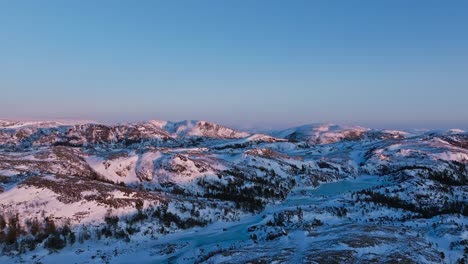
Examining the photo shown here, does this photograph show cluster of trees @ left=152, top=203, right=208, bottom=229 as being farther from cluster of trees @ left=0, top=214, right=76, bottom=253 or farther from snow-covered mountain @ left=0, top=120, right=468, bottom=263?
cluster of trees @ left=0, top=214, right=76, bottom=253

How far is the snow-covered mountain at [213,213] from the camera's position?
4141cm

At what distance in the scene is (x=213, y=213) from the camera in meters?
73.9

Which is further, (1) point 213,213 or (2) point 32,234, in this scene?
(1) point 213,213

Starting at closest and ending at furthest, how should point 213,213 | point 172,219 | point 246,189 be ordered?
point 172,219 < point 213,213 < point 246,189

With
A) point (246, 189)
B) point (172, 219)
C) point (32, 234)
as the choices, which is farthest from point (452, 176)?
point (32, 234)

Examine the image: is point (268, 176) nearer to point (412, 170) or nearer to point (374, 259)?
point (412, 170)

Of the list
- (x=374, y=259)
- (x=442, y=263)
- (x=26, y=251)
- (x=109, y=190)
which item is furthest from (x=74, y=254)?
(x=442, y=263)

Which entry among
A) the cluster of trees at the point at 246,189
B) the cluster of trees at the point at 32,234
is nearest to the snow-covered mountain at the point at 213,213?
the cluster of trees at the point at 32,234

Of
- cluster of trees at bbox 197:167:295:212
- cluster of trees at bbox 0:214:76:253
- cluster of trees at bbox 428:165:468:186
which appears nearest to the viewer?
cluster of trees at bbox 0:214:76:253

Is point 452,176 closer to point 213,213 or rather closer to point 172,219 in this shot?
point 213,213

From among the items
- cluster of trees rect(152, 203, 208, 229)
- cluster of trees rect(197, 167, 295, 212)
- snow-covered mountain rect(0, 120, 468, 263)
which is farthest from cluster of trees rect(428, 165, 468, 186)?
cluster of trees rect(152, 203, 208, 229)

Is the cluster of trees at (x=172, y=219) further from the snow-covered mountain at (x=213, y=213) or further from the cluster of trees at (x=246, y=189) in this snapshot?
the cluster of trees at (x=246, y=189)

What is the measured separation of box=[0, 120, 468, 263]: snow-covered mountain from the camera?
41.4 metres

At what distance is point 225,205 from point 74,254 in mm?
35569
